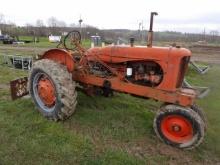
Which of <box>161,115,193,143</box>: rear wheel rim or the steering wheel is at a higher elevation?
the steering wheel

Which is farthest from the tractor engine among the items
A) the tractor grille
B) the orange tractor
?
the tractor grille

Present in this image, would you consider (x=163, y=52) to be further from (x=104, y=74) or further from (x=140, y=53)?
(x=104, y=74)

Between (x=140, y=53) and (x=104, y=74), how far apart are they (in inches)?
37.7

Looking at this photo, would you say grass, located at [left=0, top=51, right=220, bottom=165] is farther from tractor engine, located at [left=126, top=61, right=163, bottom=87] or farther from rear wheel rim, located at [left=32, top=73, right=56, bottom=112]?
tractor engine, located at [left=126, top=61, right=163, bottom=87]

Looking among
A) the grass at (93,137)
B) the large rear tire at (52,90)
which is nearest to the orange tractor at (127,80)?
the large rear tire at (52,90)

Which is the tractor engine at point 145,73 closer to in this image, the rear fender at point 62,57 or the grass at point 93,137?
the grass at point 93,137

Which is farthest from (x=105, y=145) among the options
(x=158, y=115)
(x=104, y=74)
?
(x=104, y=74)

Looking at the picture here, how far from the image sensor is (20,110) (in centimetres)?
617

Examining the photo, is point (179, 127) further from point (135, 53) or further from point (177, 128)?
A: point (135, 53)

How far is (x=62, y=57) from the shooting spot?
19.5ft

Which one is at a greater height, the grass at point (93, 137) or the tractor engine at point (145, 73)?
the tractor engine at point (145, 73)

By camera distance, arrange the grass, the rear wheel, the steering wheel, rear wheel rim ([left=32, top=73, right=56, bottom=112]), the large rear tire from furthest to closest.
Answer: the steering wheel → rear wheel rim ([left=32, top=73, right=56, bottom=112]) → the large rear tire → the rear wheel → the grass

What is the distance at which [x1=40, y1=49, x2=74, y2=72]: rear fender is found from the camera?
5805mm

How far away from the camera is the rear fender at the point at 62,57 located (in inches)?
229
